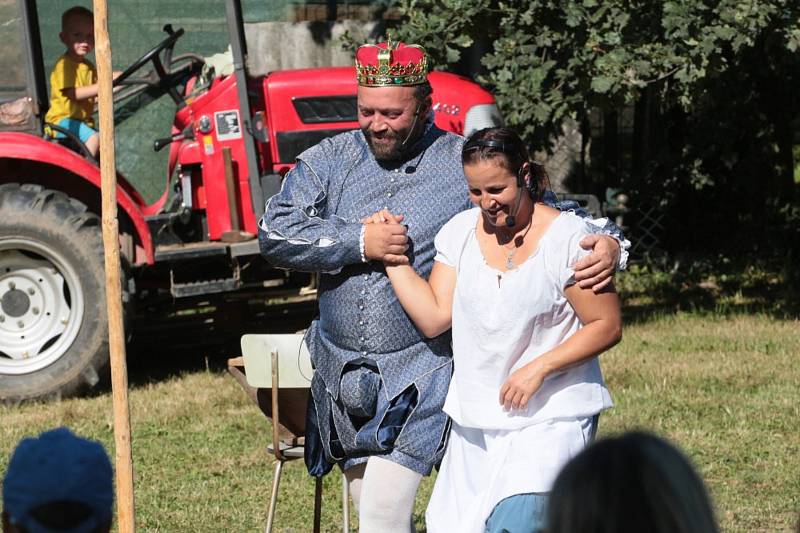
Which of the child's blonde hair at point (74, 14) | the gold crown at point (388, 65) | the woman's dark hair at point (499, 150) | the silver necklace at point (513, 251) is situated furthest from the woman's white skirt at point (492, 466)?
the child's blonde hair at point (74, 14)

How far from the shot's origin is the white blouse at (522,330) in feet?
11.3

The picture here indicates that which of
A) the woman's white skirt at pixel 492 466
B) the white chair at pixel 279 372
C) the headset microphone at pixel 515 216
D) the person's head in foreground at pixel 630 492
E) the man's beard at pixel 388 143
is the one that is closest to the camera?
the person's head in foreground at pixel 630 492

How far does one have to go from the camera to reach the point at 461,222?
369cm

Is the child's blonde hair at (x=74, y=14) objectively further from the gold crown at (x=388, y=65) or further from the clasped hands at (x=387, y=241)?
the clasped hands at (x=387, y=241)

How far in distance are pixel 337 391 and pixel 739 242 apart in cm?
911

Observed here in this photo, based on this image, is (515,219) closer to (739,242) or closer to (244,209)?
(244,209)

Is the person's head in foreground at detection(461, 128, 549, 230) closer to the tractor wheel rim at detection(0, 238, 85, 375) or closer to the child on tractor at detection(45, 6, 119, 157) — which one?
the tractor wheel rim at detection(0, 238, 85, 375)

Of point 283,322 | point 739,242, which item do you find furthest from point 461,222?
point 739,242

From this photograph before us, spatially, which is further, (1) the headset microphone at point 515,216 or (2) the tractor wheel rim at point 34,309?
(2) the tractor wheel rim at point 34,309

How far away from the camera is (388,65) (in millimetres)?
3742

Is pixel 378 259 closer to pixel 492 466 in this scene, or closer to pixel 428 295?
pixel 428 295

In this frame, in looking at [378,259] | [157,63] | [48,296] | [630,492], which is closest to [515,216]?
[378,259]

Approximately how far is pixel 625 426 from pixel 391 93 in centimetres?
260

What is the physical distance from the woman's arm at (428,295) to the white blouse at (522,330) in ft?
0.33
